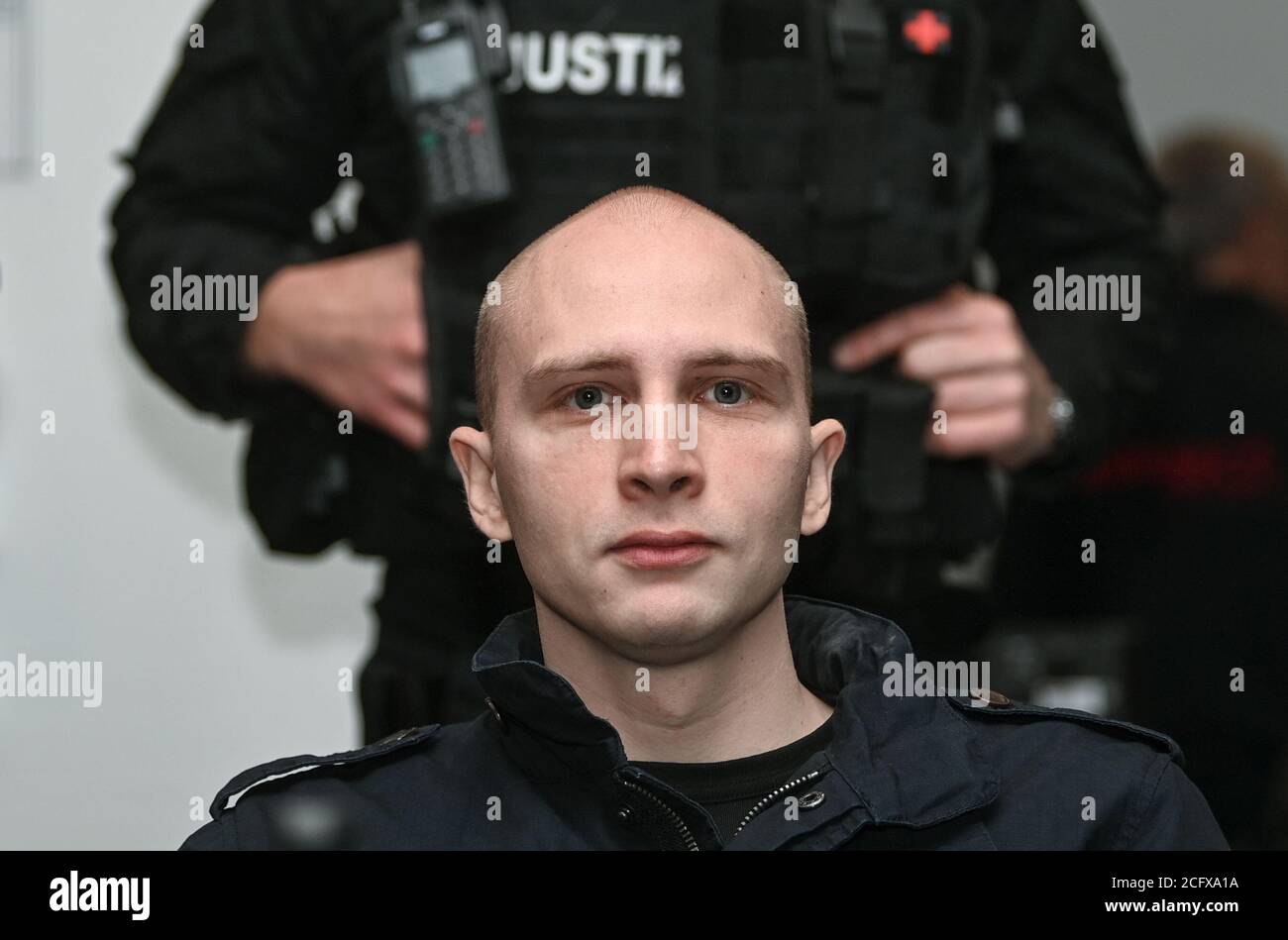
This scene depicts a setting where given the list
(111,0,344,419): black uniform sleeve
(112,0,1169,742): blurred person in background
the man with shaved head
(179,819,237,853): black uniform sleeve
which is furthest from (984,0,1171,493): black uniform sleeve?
(179,819,237,853): black uniform sleeve

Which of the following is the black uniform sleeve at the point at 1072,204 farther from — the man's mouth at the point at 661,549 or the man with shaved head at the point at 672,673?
the man's mouth at the point at 661,549

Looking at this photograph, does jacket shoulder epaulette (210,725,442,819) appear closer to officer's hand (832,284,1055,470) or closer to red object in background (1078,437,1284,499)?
officer's hand (832,284,1055,470)

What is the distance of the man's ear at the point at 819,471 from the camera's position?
1.44 metres

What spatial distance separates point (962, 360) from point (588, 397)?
75cm

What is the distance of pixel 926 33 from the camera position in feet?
6.51

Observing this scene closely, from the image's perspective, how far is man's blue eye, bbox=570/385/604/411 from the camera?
53.1 inches

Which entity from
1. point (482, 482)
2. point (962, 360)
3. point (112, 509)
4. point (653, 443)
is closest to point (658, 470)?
point (653, 443)

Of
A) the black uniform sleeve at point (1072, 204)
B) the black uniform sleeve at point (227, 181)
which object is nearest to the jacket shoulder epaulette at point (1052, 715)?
the black uniform sleeve at point (1072, 204)

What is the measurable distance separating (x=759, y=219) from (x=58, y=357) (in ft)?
3.84

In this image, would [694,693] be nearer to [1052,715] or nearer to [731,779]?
[731,779]

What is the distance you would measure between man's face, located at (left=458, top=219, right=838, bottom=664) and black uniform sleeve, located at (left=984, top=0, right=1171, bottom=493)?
0.79 metres

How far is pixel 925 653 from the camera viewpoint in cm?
205

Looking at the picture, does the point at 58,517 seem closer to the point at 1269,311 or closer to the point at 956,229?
the point at 956,229
